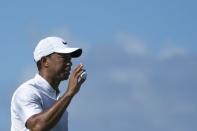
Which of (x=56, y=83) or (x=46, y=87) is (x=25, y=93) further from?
(x=56, y=83)

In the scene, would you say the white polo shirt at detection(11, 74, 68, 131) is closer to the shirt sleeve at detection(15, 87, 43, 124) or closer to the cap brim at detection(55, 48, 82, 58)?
the shirt sleeve at detection(15, 87, 43, 124)

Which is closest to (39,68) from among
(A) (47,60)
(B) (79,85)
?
(A) (47,60)

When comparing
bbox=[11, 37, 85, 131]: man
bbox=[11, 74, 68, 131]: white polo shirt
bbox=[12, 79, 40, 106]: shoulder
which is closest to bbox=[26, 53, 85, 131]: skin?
bbox=[11, 37, 85, 131]: man

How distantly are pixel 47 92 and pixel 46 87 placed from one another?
0.06 m

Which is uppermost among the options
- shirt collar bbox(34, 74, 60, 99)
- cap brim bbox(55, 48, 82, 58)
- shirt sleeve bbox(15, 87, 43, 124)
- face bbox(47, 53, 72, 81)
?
cap brim bbox(55, 48, 82, 58)

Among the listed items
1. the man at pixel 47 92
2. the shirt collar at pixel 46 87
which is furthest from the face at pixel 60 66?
the shirt collar at pixel 46 87

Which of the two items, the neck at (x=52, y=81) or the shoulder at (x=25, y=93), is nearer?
the shoulder at (x=25, y=93)

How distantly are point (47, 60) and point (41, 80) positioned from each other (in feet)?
0.92

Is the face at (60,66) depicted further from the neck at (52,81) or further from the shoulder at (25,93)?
the shoulder at (25,93)

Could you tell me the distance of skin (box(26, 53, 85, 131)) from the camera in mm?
11258

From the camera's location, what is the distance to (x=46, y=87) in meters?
11.9

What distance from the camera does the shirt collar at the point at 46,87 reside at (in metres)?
11.9

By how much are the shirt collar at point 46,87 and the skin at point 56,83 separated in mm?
45

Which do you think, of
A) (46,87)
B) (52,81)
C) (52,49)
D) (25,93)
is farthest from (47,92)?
(52,49)
